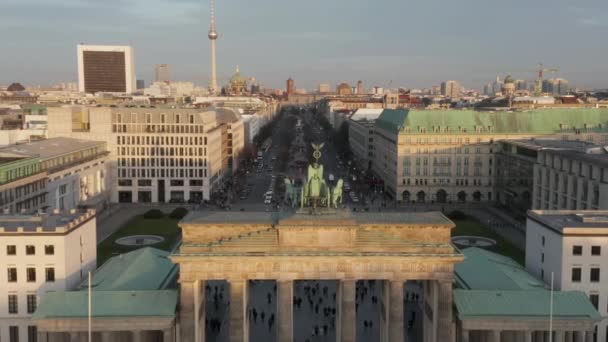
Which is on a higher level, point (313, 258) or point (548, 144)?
point (548, 144)

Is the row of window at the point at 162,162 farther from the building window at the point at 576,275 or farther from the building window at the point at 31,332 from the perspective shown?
the building window at the point at 576,275

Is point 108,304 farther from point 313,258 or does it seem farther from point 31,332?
point 313,258

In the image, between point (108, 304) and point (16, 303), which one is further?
point (16, 303)

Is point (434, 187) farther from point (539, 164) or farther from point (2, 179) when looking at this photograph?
point (2, 179)

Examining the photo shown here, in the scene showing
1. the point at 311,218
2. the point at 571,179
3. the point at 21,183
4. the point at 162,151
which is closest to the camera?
the point at 311,218

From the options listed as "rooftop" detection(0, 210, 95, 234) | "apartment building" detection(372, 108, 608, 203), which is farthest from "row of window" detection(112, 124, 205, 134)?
"rooftop" detection(0, 210, 95, 234)

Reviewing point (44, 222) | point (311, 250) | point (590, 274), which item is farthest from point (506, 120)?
point (44, 222)
